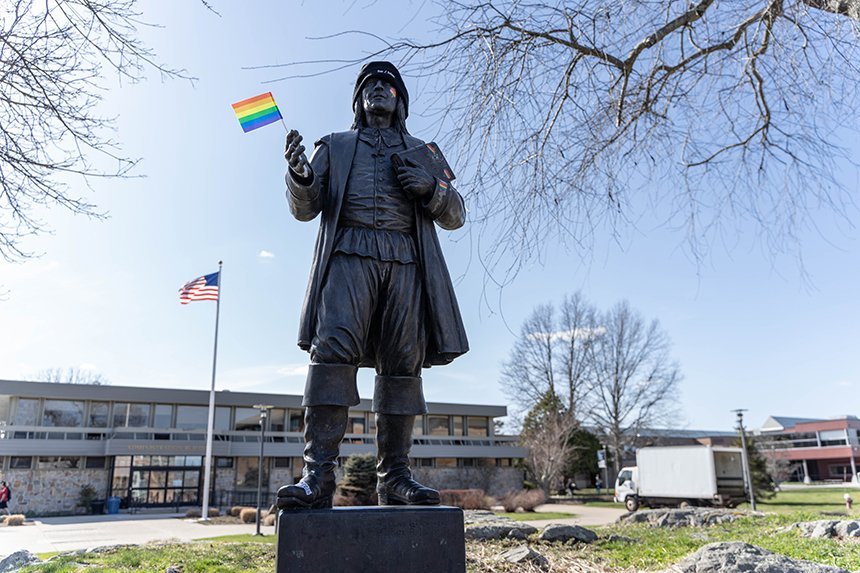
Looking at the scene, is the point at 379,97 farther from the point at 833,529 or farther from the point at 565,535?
the point at 833,529

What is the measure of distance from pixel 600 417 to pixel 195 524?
72.5ft

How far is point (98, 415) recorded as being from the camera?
2981 centimetres

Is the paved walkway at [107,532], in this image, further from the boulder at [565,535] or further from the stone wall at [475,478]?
the stone wall at [475,478]

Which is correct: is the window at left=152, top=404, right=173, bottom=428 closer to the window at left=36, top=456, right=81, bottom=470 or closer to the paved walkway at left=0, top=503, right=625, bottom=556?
the window at left=36, top=456, right=81, bottom=470

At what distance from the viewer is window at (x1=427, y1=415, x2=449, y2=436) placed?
3738 centimetres

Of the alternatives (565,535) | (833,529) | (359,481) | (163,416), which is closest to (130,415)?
(163,416)

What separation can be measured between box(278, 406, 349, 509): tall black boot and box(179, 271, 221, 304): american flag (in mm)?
19313

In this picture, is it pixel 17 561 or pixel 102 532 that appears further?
pixel 102 532

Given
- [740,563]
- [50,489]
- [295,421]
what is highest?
[295,421]

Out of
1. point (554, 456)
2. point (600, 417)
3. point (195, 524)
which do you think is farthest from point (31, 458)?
point (600, 417)

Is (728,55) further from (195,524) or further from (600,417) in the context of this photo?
(600,417)

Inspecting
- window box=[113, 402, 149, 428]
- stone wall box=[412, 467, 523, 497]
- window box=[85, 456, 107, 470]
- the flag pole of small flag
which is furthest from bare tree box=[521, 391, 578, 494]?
the flag pole of small flag

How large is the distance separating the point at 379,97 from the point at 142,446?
28688 mm

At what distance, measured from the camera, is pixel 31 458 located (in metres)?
27.1
